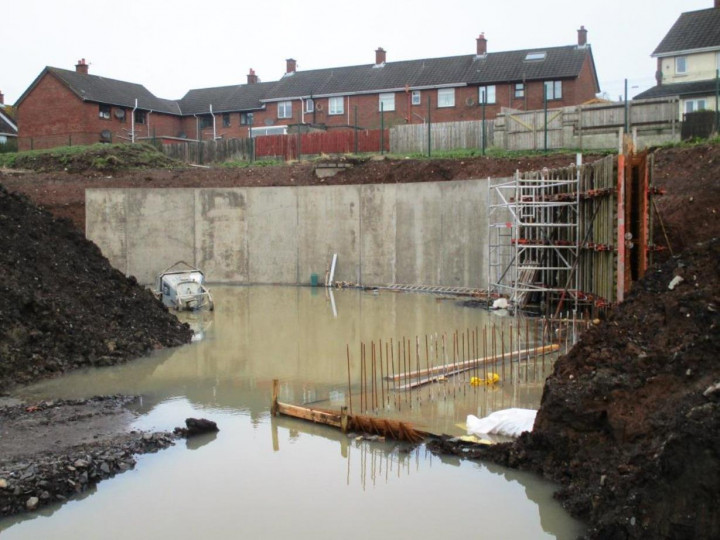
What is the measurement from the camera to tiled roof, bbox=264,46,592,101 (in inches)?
1631

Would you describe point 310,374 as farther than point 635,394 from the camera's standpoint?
Yes

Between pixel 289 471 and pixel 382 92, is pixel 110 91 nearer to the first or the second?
pixel 382 92

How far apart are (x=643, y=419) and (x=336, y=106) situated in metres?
41.0

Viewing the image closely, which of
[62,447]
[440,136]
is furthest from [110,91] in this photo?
[62,447]

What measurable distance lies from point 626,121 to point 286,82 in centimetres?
2760

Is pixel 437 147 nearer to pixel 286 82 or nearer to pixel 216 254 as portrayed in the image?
pixel 216 254

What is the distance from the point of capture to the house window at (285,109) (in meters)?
47.7

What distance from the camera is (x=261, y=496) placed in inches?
308

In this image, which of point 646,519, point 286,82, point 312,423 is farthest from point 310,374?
point 286,82

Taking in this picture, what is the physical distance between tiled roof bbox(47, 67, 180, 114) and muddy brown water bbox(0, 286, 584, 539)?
34000 millimetres

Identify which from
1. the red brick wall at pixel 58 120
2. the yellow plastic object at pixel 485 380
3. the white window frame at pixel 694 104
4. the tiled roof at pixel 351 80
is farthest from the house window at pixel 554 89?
the yellow plastic object at pixel 485 380

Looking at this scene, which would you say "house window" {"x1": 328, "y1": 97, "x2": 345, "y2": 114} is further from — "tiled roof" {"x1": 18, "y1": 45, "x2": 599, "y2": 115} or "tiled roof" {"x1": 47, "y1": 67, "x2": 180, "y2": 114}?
"tiled roof" {"x1": 47, "y1": 67, "x2": 180, "y2": 114}

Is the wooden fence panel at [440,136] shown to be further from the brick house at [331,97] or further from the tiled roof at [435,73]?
the tiled roof at [435,73]

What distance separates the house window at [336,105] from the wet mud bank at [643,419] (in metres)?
38.7
